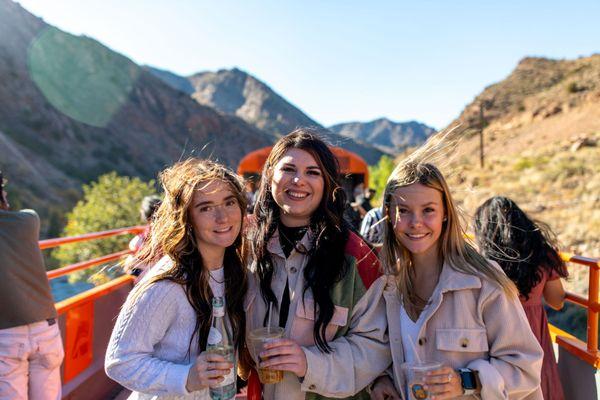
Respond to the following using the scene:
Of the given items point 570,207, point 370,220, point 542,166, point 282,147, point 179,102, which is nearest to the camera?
point 282,147

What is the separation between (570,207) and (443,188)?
18.8m

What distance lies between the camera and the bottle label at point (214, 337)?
5.78 feet

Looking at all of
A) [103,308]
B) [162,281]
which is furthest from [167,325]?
[103,308]

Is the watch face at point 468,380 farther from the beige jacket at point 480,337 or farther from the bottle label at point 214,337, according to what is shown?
the bottle label at point 214,337

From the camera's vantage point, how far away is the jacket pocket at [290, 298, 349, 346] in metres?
1.96

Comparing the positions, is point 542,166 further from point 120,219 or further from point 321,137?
point 321,137

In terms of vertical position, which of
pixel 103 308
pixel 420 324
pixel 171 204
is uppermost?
pixel 171 204

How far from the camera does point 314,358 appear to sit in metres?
1.86

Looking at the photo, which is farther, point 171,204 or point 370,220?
point 370,220

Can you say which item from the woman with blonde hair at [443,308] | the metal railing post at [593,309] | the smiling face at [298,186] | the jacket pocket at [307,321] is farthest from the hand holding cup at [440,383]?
the metal railing post at [593,309]

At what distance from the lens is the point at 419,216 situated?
6.55ft

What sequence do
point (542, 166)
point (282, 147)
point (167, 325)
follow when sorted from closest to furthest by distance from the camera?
point (167, 325) < point (282, 147) < point (542, 166)

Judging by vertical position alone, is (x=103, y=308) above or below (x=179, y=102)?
below

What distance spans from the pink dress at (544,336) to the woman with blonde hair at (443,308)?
32.5 inches
